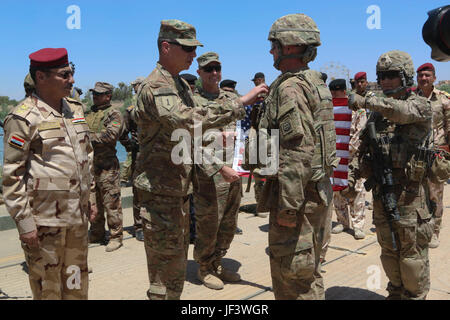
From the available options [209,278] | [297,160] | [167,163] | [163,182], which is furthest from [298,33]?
[209,278]

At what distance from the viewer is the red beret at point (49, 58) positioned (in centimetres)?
312

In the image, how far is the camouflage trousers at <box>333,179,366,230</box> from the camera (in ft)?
22.6

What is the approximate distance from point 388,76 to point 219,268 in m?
2.94

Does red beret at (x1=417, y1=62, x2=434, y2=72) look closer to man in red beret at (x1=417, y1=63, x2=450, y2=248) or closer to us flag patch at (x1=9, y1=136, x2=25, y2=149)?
man in red beret at (x1=417, y1=63, x2=450, y2=248)

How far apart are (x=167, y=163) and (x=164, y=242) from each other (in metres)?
0.67

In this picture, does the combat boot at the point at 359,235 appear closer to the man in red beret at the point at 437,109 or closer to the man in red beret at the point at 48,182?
the man in red beret at the point at 437,109

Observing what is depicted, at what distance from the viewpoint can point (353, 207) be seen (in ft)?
23.0

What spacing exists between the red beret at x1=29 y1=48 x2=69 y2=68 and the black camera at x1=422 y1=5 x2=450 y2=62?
2562 millimetres

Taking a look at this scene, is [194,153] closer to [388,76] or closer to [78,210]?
[78,210]

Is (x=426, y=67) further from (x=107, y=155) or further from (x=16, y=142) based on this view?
(x=16, y=142)

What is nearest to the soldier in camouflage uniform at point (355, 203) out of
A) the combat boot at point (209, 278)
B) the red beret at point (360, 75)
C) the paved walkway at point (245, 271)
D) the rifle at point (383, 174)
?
the paved walkway at point (245, 271)

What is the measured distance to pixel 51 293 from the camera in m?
3.18

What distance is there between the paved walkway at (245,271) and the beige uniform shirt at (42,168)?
177 cm
